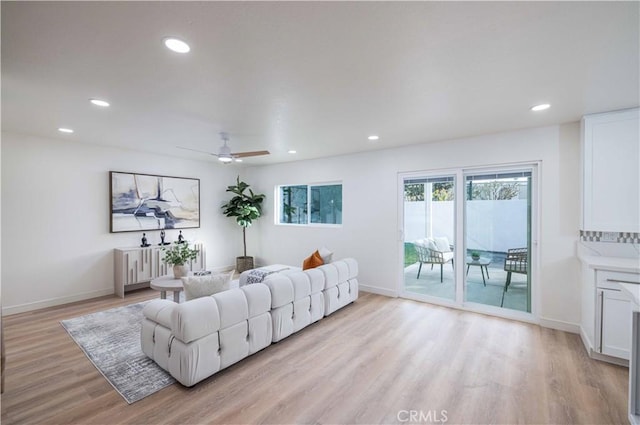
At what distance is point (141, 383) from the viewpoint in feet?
7.96

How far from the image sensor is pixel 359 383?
2.46 metres

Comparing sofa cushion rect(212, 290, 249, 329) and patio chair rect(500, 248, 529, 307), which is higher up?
patio chair rect(500, 248, 529, 307)

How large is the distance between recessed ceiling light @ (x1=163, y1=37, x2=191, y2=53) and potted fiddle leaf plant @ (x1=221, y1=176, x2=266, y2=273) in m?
4.66

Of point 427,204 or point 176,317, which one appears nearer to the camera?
point 176,317

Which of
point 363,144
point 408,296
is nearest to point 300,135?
point 363,144

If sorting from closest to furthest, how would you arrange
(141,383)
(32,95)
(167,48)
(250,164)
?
(167,48) → (141,383) → (32,95) → (250,164)

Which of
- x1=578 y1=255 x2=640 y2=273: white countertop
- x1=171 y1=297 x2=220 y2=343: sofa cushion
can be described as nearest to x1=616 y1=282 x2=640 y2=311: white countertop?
x1=578 y1=255 x2=640 y2=273: white countertop

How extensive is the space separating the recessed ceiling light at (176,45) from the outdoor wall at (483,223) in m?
3.90

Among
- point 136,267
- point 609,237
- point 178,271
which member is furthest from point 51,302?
point 609,237

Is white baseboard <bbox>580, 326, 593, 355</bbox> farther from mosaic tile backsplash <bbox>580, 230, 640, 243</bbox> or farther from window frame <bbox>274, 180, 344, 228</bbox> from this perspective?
window frame <bbox>274, 180, 344, 228</bbox>

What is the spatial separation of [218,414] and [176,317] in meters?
0.80

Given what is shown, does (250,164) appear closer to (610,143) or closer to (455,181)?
Result: (455,181)

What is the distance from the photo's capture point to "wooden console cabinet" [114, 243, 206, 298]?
15.7 ft

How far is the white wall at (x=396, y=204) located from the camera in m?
3.49
